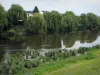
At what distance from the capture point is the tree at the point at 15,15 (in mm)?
66312

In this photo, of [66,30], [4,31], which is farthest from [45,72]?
[66,30]

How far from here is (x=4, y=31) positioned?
62531 millimetres

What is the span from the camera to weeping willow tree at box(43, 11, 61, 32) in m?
69.6

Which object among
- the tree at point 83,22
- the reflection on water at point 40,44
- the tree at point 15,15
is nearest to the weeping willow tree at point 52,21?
the tree at point 15,15

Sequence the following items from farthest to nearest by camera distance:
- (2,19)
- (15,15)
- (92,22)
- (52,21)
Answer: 1. (92,22)
2. (52,21)
3. (15,15)
4. (2,19)

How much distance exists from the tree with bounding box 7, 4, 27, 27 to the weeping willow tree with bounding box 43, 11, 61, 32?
6.33 m

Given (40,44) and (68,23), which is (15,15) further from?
(40,44)

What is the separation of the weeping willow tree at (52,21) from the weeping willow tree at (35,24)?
3.31m

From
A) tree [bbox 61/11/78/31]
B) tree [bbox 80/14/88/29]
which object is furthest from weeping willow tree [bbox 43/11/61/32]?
tree [bbox 80/14/88/29]

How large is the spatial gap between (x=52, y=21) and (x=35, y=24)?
23.7 feet

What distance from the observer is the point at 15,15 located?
66.9 m

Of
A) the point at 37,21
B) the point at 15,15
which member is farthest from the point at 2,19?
the point at 37,21

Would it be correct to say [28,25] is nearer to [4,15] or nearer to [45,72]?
[4,15]

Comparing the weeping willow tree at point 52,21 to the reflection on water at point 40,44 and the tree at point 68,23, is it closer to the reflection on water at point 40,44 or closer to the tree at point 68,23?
the tree at point 68,23
